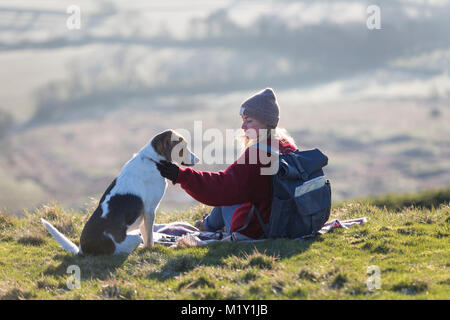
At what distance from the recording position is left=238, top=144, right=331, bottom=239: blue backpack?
656cm

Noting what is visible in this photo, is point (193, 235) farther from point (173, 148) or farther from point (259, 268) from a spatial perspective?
point (259, 268)

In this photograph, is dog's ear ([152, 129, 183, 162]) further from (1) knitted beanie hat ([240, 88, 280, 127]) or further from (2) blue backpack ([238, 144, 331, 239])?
(2) blue backpack ([238, 144, 331, 239])

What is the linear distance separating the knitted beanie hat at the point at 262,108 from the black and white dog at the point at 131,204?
3.56 feet

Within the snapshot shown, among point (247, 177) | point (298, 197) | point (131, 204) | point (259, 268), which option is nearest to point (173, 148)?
point (131, 204)

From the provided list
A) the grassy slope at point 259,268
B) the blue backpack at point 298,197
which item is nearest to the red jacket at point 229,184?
the blue backpack at point 298,197

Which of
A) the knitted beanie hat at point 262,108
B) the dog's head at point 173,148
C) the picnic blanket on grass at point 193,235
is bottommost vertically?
the picnic blanket on grass at point 193,235

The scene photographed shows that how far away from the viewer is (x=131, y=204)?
22.4 feet

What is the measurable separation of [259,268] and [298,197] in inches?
44.7

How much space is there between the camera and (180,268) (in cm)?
625

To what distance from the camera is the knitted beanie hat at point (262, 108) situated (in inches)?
263

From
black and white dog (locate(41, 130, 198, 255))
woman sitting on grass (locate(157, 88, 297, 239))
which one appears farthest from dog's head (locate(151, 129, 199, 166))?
woman sitting on grass (locate(157, 88, 297, 239))

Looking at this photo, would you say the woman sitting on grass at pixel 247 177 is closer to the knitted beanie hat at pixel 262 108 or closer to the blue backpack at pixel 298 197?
the knitted beanie hat at pixel 262 108
